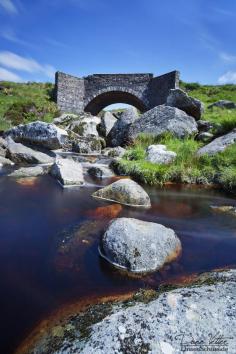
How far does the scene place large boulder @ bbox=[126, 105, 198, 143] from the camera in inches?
565

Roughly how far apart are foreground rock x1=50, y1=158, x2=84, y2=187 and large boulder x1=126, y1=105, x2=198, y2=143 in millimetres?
5562

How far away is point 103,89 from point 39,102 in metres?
7.56

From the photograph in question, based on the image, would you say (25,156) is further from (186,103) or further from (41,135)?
(186,103)

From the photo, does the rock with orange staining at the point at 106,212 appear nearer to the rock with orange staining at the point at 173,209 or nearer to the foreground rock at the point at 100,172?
the rock with orange staining at the point at 173,209

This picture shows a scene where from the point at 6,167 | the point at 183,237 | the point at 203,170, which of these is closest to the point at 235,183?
the point at 203,170

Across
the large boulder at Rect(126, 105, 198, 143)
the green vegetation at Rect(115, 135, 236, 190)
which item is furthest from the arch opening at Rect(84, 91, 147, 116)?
the green vegetation at Rect(115, 135, 236, 190)

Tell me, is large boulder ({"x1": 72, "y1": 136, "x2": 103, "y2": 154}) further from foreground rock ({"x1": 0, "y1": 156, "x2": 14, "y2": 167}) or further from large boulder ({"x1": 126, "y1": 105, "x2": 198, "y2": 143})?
foreground rock ({"x1": 0, "y1": 156, "x2": 14, "y2": 167})

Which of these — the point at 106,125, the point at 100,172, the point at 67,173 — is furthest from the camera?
the point at 106,125

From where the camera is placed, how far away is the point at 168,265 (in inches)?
171

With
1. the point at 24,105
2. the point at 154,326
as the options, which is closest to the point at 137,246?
the point at 154,326

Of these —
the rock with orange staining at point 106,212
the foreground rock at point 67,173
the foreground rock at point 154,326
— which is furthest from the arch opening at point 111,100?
the foreground rock at point 154,326

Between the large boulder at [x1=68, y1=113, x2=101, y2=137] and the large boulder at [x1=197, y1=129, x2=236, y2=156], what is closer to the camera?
the large boulder at [x1=197, y1=129, x2=236, y2=156]

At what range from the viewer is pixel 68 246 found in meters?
4.86

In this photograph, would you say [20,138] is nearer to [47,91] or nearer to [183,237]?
[183,237]
